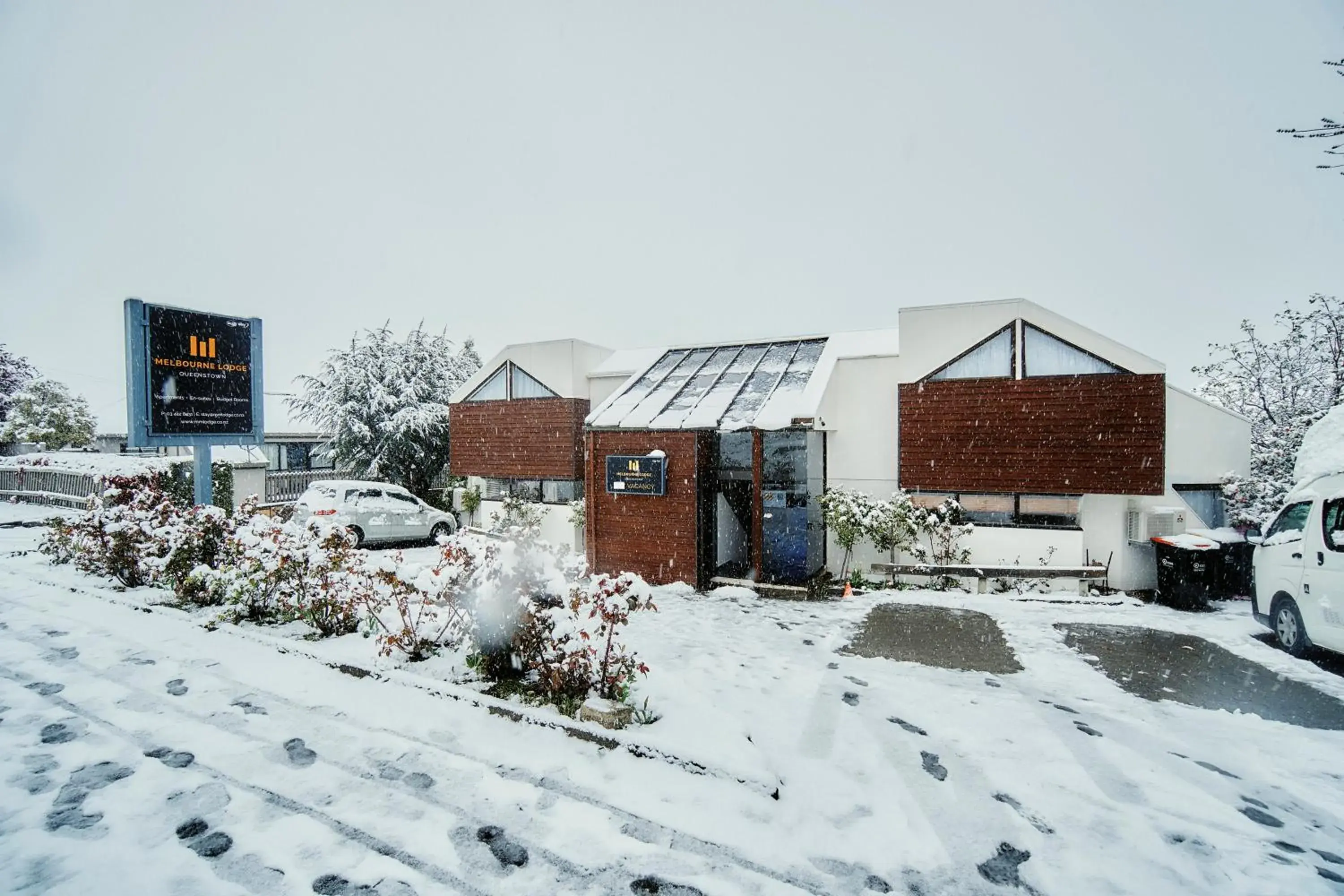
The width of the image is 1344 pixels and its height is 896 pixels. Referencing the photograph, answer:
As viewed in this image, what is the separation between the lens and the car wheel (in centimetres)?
648

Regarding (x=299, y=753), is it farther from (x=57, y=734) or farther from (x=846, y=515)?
(x=846, y=515)

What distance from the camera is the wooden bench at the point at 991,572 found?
374 inches

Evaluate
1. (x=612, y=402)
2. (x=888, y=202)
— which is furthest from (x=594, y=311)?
(x=612, y=402)

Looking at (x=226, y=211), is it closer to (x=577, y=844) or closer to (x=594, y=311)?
(x=594, y=311)

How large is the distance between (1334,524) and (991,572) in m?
4.19

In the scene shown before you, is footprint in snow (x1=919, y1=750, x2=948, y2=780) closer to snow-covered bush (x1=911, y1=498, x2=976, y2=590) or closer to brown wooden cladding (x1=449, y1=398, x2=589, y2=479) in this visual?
snow-covered bush (x1=911, y1=498, x2=976, y2=590)

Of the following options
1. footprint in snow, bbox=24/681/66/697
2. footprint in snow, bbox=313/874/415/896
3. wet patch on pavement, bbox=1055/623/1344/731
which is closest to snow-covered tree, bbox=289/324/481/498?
footprint in snow, bbox=24/681/66/697

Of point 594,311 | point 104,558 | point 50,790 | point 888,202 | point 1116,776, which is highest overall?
point 888,202

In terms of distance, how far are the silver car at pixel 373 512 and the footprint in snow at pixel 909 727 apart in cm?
1116

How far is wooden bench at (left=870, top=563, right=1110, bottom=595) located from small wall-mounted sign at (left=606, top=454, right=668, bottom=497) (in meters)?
4.17

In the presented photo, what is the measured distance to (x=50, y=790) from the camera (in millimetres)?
3479

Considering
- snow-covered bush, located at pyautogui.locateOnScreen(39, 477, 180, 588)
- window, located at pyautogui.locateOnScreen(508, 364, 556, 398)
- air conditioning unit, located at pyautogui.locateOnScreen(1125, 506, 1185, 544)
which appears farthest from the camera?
window, located at pyautogui.locateOnScreen(508, 364, 556, 398)

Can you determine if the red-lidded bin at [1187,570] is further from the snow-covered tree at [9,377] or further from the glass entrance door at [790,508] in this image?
the snow-covered tree at [9,377]

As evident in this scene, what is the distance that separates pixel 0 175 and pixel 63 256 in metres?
34.2
